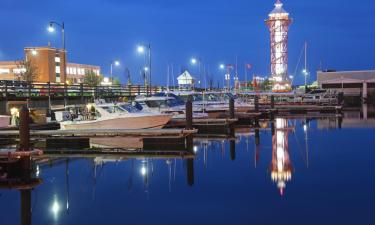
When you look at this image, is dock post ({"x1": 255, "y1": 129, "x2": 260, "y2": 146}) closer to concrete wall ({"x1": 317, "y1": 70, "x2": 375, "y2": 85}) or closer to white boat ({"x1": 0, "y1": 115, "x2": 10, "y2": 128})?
white boat ({"x1": 0, "y1": 115, "x2": 10, "y2": 128})

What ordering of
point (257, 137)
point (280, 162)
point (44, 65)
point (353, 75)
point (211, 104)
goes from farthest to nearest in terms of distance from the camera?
point (44, 65), point (353, 75), point (211, 104), point (257, 137), point (280, 162)

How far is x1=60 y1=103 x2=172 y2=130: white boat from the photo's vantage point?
A: 105 ft

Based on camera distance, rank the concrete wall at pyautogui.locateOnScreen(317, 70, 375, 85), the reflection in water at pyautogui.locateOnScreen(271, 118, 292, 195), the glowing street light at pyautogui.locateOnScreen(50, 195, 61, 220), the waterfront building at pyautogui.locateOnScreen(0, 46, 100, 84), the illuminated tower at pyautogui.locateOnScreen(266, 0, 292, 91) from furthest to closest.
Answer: the waterfront building at pyautogui.locateOnScreen(0, 46, 100, 84) < the illuminated tower at pyautogui.locateOnScreen(266, 0, 292, 91) < the concrete wall at pyautogui.locateOnScreen(317, 70, 375, 85) < the reflection in water at pyautogui.locateOnScreen(271, 118, 292, 195) < the glowing street light at pyautogui.locateOnScreen(50, 195, 61, 220)

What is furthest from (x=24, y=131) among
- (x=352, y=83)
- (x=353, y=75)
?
(x=353, y=75)

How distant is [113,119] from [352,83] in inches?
2988

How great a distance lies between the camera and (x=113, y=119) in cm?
3209

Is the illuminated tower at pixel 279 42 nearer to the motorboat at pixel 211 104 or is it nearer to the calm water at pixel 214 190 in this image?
the motorboat at pixel 211 104

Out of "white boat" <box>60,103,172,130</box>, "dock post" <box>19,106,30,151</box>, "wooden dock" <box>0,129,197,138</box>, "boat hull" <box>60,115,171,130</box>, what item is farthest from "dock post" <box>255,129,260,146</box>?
"dock post" <box>19,106,30,151</box>

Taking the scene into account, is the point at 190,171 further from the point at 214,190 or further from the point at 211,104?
the point at 211,104

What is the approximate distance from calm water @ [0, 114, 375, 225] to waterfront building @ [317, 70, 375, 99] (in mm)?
73135

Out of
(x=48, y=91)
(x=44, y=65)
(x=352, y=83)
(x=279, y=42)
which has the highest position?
(x=279, y=42)

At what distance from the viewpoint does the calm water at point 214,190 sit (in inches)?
558

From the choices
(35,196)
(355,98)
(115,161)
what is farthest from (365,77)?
(35,196)

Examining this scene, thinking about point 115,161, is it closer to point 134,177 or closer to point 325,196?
point 134,177
